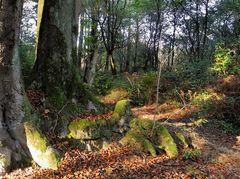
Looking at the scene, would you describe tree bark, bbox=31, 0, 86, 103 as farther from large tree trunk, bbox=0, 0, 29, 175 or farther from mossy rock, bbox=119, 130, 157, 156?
mossy rock, bbox=119, 130, 157, 156

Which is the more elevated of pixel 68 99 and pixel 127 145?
pixel 68 99

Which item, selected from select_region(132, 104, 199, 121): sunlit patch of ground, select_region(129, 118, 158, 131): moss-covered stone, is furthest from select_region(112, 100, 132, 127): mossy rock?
select_region(132, 104, 199, 121): sunlit patch of ground

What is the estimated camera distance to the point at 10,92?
18.0 ft

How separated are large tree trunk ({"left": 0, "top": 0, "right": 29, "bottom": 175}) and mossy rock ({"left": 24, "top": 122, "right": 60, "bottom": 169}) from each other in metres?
0.11

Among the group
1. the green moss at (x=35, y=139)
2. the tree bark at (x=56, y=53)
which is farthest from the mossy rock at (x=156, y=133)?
the green moss at (x=35, y=139)

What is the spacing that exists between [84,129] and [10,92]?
70.3 inches

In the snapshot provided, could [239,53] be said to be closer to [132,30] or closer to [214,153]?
[214,153]

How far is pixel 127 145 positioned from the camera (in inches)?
264

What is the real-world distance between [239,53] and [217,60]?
71.7 inches

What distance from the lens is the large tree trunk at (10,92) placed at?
5.10 m

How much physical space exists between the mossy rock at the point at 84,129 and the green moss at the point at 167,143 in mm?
1543

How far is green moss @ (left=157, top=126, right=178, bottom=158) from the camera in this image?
6816mm

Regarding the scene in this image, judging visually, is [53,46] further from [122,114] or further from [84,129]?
[122,114]

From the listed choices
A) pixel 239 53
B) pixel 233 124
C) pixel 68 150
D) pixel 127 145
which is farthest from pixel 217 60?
pixel 68 150
